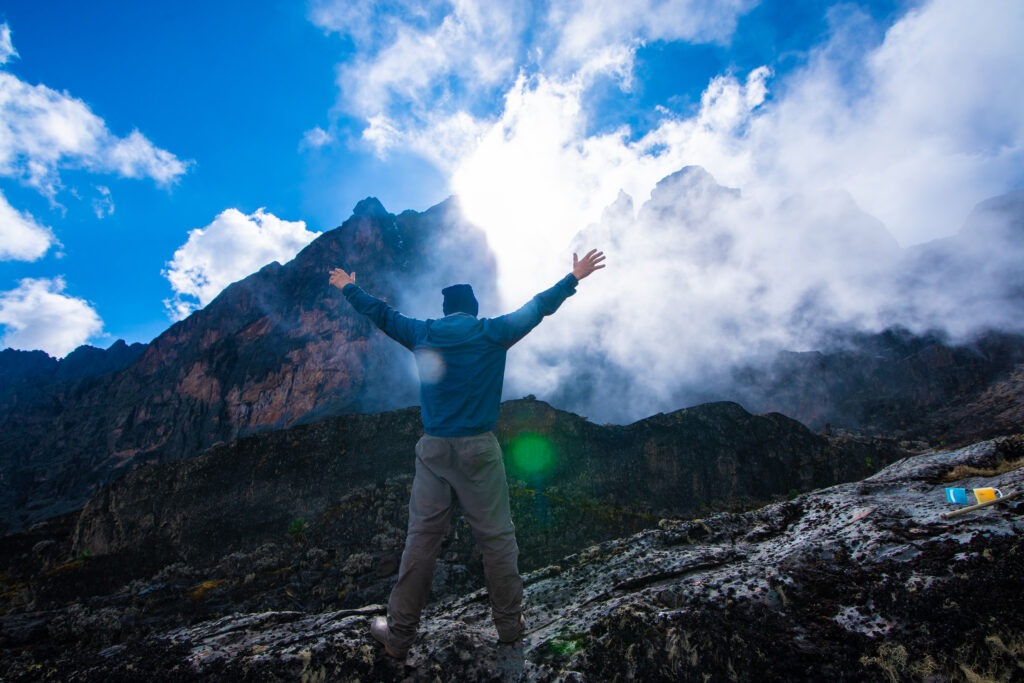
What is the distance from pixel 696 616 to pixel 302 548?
1706 cm

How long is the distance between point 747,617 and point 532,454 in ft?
83.7

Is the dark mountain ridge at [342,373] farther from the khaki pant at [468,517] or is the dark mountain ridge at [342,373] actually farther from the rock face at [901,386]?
the khaki pant at [468,517]

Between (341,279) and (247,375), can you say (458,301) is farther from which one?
(247,375)

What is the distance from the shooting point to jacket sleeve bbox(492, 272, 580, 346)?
371 cm

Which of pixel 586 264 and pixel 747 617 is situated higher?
pixel 586 264

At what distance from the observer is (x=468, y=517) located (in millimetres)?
3420

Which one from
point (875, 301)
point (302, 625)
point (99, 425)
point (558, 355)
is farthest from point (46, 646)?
point (875, 301)

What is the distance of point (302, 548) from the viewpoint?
1648 centimetres

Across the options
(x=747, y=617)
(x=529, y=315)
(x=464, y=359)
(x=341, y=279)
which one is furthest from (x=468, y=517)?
(x=341, y=279)

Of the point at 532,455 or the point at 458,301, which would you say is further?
the point at 532,455

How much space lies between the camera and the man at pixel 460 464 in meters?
3.24

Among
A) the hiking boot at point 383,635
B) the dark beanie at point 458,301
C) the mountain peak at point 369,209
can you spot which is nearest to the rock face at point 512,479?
the hiking boot at point 383,635

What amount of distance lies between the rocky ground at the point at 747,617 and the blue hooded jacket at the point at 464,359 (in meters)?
1.57

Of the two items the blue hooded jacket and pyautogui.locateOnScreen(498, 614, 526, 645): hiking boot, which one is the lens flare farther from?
the blue hooded jacket
